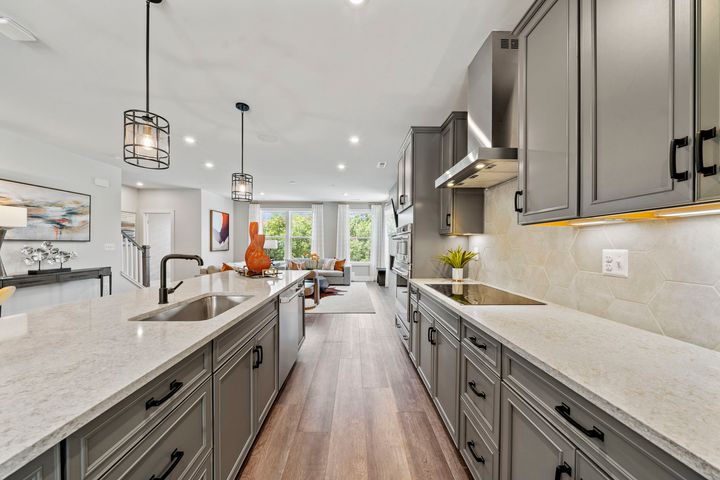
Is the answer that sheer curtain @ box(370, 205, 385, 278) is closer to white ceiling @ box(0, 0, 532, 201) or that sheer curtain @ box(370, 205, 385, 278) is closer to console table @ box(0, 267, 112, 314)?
white ceiling @ box(0, 0, 532, 201)

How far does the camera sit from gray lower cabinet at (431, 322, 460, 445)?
5.43 feet

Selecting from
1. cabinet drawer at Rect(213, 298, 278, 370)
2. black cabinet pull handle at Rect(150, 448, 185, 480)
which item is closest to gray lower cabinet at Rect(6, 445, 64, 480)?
black cabinet pull handle at Rect(150, 448, 185, 480)

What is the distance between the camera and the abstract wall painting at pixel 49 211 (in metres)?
3.71

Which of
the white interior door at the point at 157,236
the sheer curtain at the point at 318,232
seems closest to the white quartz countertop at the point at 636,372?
the sheer curtain at the point at 318,232

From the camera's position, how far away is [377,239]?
8.96m

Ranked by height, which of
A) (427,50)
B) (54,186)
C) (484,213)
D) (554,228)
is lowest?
(554,228)

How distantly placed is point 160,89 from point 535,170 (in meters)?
3.01

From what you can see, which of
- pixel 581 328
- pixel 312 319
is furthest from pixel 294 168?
pixel 581 328

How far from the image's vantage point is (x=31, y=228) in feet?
12.7

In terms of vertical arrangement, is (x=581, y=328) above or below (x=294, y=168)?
below

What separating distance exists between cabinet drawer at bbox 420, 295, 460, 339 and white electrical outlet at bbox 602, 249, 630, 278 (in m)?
0.74

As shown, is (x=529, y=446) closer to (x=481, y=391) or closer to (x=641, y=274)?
(x=481, y=391)

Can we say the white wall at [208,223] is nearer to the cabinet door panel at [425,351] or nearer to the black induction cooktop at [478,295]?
the cabinet door panel at [425,351]

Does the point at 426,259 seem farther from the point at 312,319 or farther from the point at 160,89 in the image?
the point at 160,89
